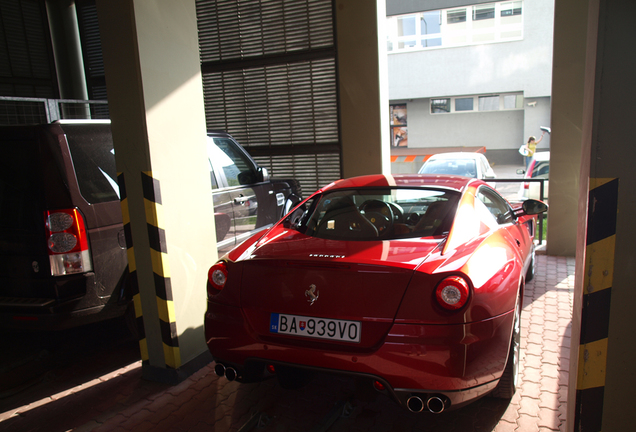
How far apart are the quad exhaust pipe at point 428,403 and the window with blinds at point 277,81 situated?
16.0 ft

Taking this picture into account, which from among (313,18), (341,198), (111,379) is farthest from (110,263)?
(313,18)

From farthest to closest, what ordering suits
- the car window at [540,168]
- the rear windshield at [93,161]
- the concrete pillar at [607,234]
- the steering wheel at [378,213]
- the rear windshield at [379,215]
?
the car window at [540,168] → the rear windshield at [93,161] → the steering wheel at [378,213] → the rear windshield at [379,215] → the concrete pillar at [607,234]

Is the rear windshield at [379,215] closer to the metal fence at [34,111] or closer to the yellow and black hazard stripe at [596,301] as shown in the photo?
the yellow and black hazard stripe at [596,301]

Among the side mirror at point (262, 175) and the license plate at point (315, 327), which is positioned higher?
the side mirror at point (262, 175)

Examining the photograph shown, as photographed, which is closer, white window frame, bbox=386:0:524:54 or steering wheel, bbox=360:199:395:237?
steering wheel, bbox=360:199:395:237

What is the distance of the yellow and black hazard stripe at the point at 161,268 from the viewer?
350 cm

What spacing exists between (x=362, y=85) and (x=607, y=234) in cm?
510

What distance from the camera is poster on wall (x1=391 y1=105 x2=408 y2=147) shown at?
88.7 feet

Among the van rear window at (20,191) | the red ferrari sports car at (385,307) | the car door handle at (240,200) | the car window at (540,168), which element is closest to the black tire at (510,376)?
the red ferrari sports car at (385,307)

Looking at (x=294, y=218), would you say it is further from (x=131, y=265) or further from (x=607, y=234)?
(x=607, y=234)

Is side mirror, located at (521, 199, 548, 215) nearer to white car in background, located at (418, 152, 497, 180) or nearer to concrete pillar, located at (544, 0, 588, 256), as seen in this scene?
concrete pillar, located at (544, 0, 588, 256)

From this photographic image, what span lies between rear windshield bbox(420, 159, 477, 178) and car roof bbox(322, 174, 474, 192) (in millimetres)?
7747

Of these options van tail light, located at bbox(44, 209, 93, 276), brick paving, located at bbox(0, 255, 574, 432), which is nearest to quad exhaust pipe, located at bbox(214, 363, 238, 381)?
brick paving, located at bbox(0, 255, 574, 432)

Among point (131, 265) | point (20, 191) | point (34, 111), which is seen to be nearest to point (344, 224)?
point (131, 265)
